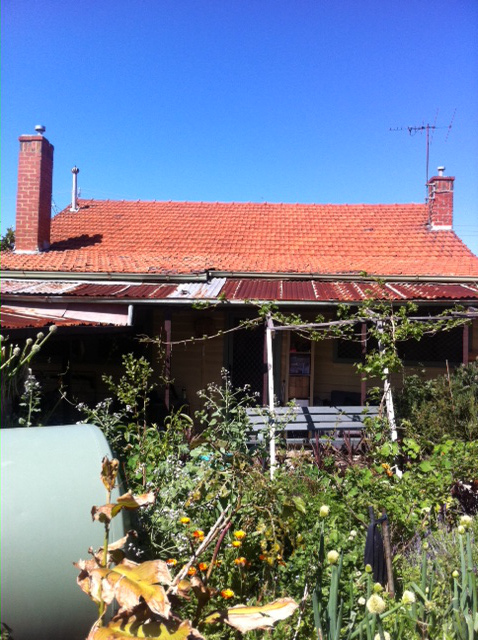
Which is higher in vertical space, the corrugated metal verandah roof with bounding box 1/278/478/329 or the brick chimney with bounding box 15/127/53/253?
the brick chimney with bounding box 15/127/53/253

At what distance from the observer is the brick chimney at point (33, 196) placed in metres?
11.2

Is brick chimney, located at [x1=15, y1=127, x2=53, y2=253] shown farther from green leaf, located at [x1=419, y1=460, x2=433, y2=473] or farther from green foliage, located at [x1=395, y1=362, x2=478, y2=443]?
green leaf, located at [x1=419, y1=460, x2=433, y2=473]

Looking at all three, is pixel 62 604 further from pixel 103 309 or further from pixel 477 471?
pixel 103 309

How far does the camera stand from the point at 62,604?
222 cm

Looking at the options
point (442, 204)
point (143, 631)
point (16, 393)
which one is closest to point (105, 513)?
point (143, 631)

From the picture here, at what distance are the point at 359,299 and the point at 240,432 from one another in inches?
172

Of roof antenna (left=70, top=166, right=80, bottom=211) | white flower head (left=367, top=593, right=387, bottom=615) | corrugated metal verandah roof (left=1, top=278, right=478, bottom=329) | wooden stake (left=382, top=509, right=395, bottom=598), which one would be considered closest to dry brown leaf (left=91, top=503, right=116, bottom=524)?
white flower head (left=367, top=593, right=387, bottom=615)

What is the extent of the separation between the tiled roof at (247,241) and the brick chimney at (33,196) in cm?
34

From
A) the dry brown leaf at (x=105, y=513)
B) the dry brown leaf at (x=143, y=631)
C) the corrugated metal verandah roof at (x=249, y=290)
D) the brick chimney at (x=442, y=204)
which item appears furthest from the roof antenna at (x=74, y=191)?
the dry brown leaf at (x=143, y=631)

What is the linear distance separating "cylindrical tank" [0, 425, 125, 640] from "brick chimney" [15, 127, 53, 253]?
965cm

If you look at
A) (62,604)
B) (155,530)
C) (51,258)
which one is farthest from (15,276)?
(62,604)

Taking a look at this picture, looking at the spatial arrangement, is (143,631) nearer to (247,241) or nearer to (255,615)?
(255,615)

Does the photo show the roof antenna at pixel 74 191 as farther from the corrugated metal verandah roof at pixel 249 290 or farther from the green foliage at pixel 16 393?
the green foliage at pixel 16 393

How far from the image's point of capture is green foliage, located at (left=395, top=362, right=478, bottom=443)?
21.6 feet
